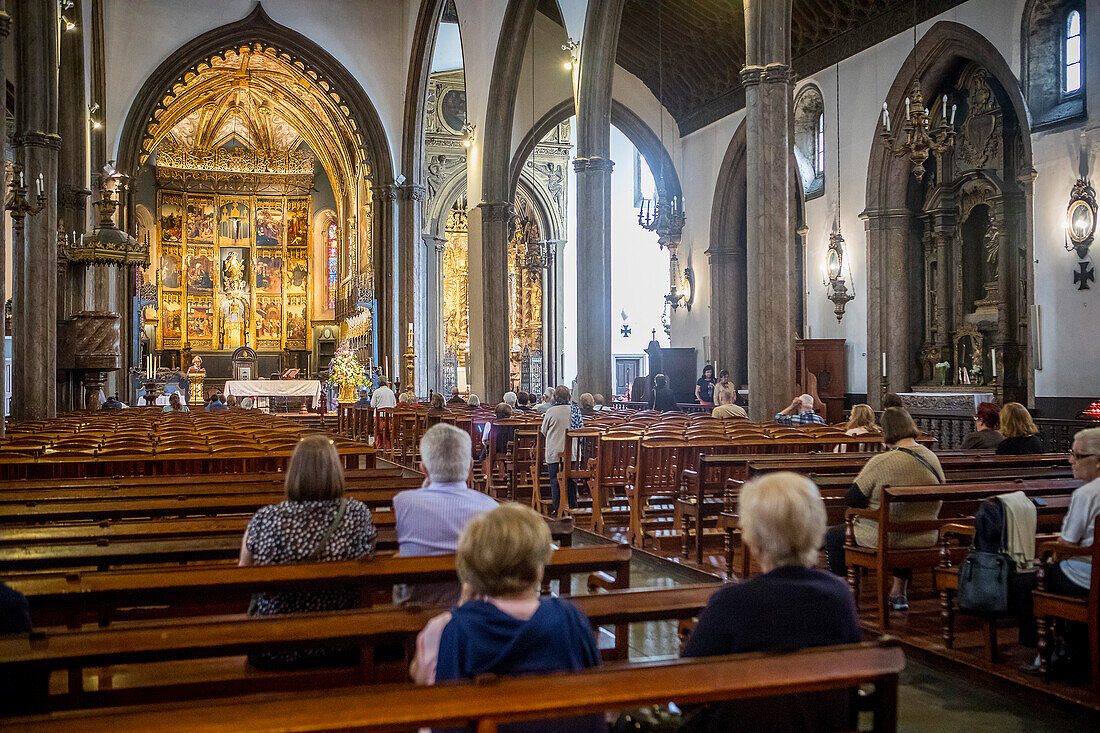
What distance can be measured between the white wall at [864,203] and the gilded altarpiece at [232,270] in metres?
17.9

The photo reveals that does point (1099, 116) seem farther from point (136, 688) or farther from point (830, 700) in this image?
point (136, 688)

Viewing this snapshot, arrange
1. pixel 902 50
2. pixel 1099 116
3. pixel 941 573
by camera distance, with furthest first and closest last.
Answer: pixel 902 50, pixel 1099 116, pixel 941 573

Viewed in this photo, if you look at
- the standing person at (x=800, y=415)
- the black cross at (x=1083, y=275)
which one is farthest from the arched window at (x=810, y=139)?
the standing person at (x=800, y=415)

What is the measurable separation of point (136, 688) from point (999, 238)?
15073mm

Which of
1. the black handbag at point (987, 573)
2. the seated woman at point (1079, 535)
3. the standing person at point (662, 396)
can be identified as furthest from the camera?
the standing person at point (662, 396)

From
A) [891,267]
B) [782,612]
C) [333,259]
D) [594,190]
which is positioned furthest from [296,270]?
[782,612]

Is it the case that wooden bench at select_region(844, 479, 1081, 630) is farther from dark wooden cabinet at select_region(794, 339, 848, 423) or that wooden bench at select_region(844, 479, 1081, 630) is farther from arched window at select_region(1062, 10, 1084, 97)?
dark wooden cabinet at select_region(794, 339, 848, 423)

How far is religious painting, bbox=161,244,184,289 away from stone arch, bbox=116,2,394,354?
1035 centimetres

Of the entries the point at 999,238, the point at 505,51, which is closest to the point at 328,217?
the point at 505,51

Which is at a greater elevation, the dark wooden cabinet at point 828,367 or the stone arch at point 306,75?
the stone arch at point 306,75

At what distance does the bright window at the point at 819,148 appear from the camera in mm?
18422

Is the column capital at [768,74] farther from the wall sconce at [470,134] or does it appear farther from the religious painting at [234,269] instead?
the religious painting at [234,269]

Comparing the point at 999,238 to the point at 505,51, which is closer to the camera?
the point at 999,238

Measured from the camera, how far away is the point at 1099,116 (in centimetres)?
1222
